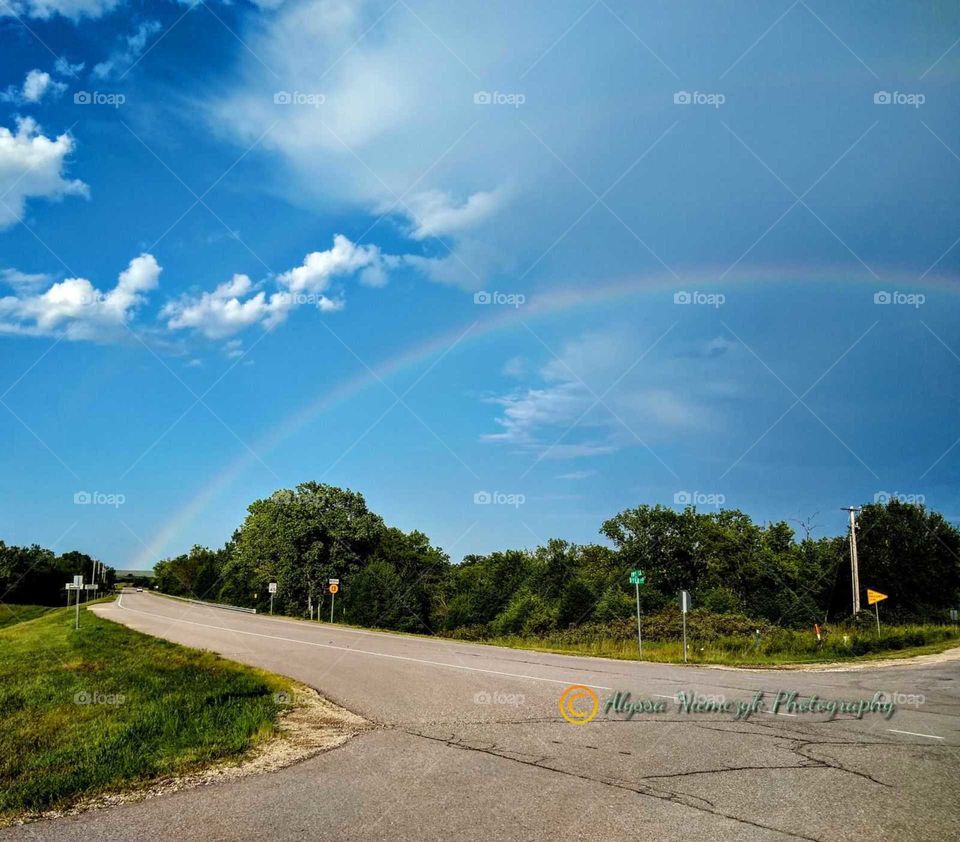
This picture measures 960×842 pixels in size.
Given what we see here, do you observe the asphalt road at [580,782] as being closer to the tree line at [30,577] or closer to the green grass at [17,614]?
the green grass at [17,614]

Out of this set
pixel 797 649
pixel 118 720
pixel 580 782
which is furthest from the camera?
pixel 797 649

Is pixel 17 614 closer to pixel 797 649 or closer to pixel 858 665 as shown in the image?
pixel 797 649

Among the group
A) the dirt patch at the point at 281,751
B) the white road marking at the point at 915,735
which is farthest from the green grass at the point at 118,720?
the white road marking at the point at 915,735

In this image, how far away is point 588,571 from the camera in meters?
58.9

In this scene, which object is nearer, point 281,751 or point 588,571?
point 281,751

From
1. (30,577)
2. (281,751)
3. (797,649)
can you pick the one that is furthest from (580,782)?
(30,577)

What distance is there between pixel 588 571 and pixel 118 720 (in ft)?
168

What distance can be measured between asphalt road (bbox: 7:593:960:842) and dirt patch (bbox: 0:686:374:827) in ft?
0.77

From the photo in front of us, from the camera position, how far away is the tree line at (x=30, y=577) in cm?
8056

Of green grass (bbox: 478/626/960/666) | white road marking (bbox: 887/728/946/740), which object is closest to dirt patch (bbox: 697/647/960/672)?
green grass (bbox: 478/626/960/666)

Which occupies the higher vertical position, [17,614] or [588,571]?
[588,571]

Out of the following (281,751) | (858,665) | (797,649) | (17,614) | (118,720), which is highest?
(281,751)

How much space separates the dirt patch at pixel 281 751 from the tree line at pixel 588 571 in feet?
107

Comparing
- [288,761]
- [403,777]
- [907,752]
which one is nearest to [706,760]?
[907,752]
